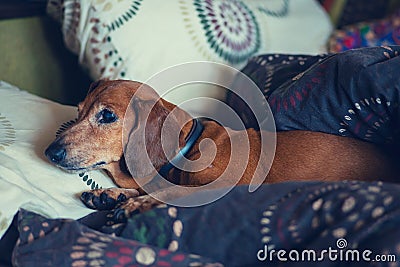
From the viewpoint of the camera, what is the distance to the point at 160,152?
1.27 meters

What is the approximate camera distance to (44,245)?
2.91 ft

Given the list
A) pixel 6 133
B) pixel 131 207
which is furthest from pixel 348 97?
pixel 6 133

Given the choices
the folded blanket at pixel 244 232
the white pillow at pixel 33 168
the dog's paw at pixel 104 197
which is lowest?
the dog's paw at pixel 104 197

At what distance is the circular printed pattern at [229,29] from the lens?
1717mm

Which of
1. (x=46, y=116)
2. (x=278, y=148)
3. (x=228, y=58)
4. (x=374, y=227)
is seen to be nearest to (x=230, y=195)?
(x=374, y=227)

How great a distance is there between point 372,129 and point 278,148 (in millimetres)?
224

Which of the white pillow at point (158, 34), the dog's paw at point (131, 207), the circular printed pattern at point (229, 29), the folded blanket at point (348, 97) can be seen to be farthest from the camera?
the circular printed pattern at point (229, 29)

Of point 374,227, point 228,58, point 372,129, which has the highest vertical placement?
point 374,227

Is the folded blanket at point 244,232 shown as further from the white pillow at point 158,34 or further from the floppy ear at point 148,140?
the white pillow at point 158,34

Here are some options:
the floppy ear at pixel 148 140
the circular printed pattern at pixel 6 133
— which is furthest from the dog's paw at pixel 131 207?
the circular printed pattern at pixel 6 133

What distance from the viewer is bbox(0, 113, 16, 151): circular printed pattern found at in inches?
47.5

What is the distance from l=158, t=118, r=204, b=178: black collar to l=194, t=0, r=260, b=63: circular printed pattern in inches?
16.8

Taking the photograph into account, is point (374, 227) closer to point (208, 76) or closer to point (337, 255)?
point (337, 255)

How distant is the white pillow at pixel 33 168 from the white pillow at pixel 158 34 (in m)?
0.24
